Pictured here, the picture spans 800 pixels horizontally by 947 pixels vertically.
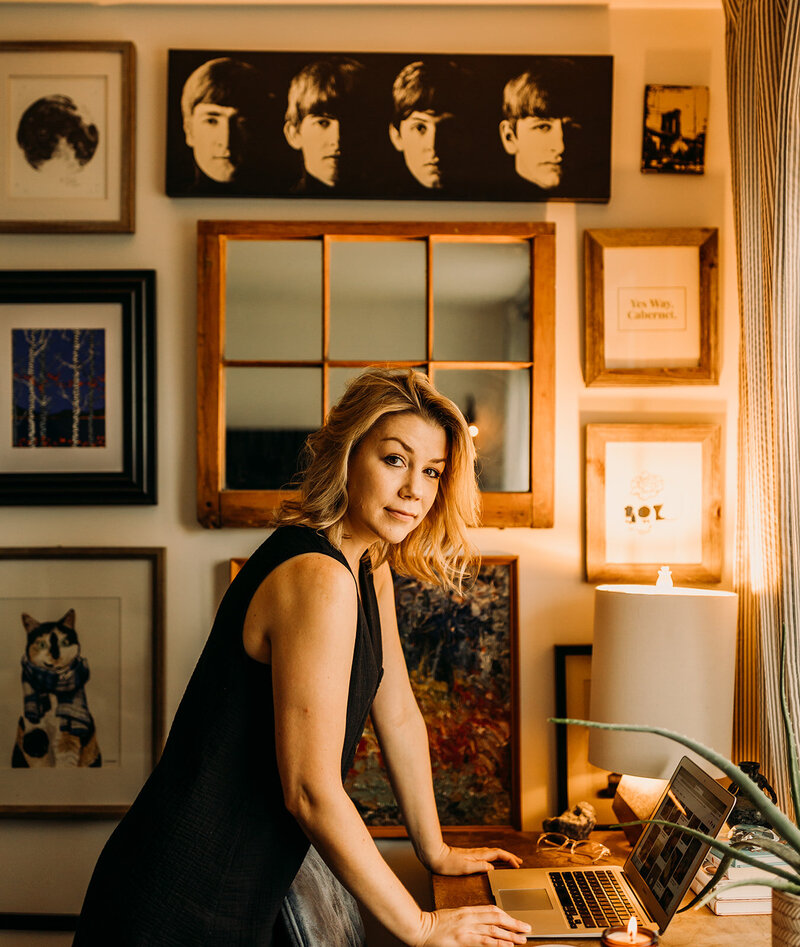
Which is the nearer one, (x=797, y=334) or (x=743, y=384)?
(x=797, y=334)

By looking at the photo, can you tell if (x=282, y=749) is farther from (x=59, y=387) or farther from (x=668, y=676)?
(x=59, y=387)

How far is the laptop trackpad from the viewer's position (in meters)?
1.50

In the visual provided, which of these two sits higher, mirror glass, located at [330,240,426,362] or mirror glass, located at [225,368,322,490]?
mirror glass, located at [330,240,426,362]

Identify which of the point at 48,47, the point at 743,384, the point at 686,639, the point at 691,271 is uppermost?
the point at 48,47

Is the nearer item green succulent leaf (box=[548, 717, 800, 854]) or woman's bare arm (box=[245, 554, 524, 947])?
green succulent leaf (box=[548, 717, 800, 854])

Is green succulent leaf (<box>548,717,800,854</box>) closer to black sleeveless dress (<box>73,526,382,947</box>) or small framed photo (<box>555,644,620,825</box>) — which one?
black sleeveless dress (<box>73,526,382,947</box>)

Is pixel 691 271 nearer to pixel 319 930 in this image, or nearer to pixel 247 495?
pixel 247 495

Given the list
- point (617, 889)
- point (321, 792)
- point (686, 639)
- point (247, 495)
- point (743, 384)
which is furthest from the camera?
point (247, 495)

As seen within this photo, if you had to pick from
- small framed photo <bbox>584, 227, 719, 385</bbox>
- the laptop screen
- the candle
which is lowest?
the candle

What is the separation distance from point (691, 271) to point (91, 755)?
1.95 meters

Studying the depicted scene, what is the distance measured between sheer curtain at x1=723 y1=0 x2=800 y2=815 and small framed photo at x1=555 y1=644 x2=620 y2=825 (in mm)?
349

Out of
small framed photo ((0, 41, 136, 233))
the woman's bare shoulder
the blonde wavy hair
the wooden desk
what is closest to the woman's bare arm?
the woman's bare shoulder

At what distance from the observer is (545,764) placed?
81.0 inches

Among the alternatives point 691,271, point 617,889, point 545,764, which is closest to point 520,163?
point 691,271
